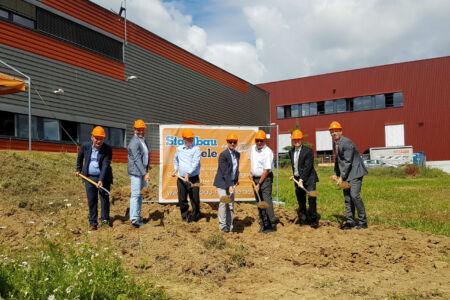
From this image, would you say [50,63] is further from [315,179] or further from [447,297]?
[447,297]

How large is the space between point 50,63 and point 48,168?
27.2 feet

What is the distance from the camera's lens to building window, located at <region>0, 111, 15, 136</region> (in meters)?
17.3

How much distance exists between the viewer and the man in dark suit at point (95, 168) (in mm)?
8625

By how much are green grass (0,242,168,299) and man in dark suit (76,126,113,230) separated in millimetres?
3130

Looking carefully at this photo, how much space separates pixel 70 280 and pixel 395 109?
46589 millimetres

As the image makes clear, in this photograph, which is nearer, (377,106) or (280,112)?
(377,106)

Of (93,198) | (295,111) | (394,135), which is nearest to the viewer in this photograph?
(93,198)

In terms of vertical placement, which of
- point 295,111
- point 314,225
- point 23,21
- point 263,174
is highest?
point 23,21

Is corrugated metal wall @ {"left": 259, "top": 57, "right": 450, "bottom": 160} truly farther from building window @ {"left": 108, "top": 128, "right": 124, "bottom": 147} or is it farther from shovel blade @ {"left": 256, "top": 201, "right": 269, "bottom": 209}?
shovel blade @ {"left": 256, "top": 201, "right": 269, "bottom": 209}

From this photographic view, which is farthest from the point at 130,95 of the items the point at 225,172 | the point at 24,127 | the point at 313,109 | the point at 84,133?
the point at 313,109

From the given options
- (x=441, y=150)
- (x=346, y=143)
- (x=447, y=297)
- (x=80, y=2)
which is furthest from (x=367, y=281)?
(x=441, y=150)

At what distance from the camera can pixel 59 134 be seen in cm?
2002

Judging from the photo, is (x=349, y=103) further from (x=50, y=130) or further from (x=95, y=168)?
(x=95, y=168)

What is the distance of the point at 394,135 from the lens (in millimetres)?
46969
